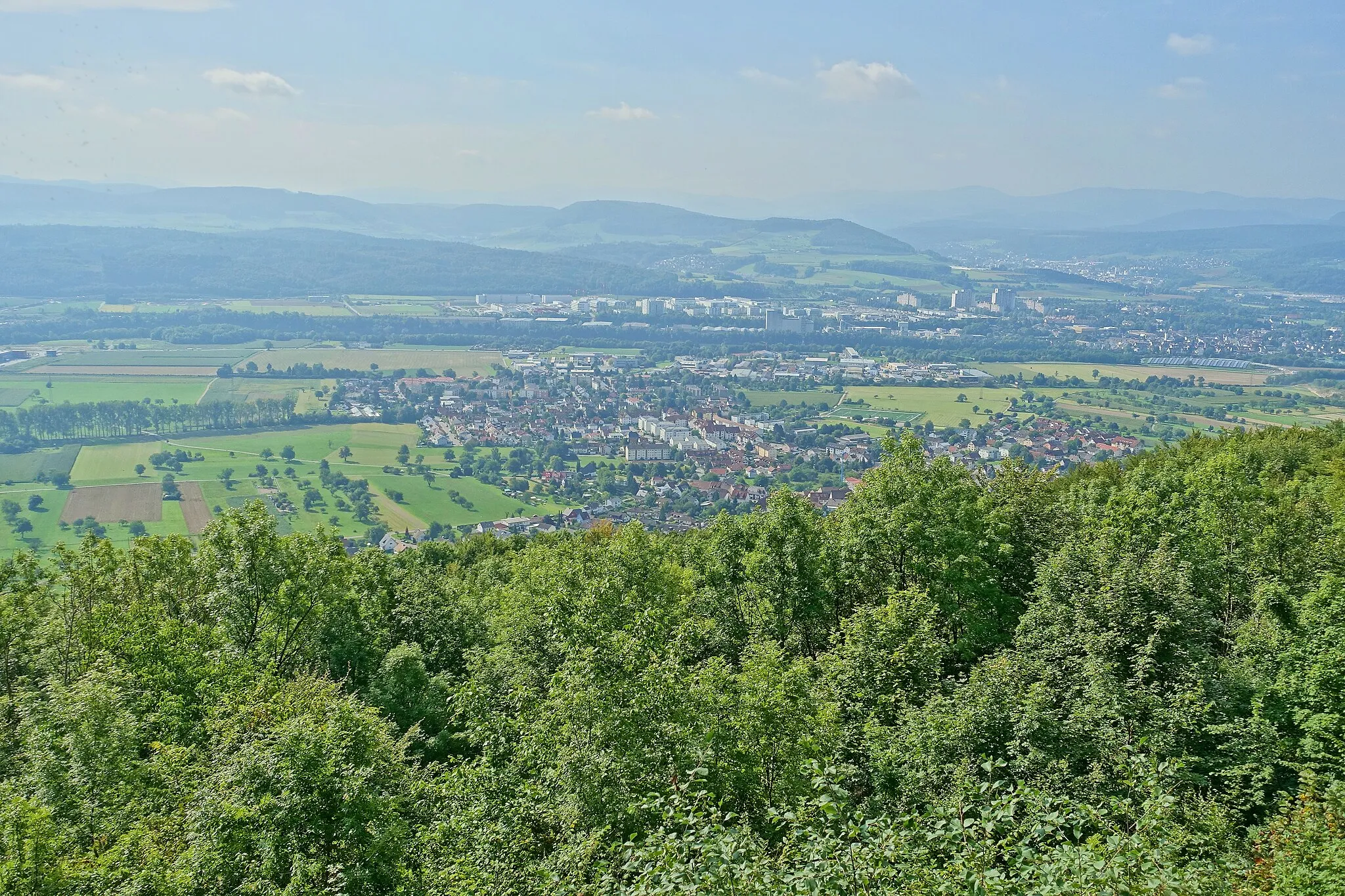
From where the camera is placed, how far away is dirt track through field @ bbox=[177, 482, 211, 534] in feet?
206

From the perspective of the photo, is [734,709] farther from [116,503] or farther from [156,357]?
[156,357]

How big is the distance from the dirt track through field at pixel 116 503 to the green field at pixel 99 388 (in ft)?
117

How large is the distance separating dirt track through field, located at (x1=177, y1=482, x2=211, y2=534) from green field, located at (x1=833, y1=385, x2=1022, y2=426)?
244 ft

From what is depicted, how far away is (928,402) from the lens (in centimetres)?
11475

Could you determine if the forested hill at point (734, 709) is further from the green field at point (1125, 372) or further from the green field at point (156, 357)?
the green field at point (156, 357)

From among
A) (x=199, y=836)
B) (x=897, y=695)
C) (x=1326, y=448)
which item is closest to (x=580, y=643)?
(x=897, y=695)

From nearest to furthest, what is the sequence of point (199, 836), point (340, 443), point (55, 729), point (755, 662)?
point (199, 836)
point (55, 729)
point (755, 662)
point (340, 443)

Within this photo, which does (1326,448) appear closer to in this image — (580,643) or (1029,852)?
(580,643)

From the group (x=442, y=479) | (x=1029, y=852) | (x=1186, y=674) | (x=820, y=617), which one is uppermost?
(x=1029, y=852)

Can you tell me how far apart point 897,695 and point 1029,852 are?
9026mm

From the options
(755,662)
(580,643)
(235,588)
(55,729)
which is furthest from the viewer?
(235,588)

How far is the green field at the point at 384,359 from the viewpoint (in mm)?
139750

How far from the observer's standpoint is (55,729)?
14148 millimetres

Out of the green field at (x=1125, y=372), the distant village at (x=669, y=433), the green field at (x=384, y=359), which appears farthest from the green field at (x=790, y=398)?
the green field at (x=384, y=359)
